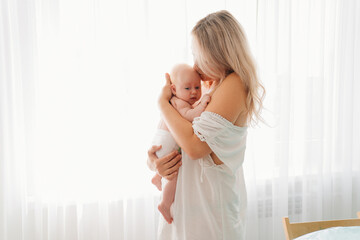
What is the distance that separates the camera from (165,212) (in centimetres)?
145

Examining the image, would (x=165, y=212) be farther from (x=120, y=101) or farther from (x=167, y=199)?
(x=120, y=101)

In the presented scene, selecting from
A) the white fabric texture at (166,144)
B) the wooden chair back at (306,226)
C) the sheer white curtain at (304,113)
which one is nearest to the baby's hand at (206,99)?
the white fabric texture at (166,144)

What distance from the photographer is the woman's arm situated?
4.25 ft

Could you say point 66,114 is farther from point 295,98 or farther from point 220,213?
point 295,98

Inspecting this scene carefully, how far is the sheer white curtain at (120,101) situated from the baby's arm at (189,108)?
72cm

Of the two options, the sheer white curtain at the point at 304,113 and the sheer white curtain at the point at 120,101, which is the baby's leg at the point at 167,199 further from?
the sheer white curtain at the point at 304,113

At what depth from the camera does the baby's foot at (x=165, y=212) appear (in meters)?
1.44

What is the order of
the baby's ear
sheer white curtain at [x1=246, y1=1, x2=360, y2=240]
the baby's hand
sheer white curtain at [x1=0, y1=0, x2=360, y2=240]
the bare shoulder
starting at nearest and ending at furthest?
1. the bare shoulder
2. the baby's hand
3. the baby's ear
4. sheer white curtain at [x1=0, y1=0, x2=360, y2=240]
5. sheer white curtain at [x1=246, y1=1, x2=360, y2=240]

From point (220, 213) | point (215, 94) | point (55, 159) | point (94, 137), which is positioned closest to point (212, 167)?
point (220, 213)

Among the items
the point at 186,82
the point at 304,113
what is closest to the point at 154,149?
the point at 186,82

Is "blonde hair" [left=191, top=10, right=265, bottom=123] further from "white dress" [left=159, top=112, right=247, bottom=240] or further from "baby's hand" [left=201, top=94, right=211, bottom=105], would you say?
"white dress" [left=159, top=112, right=247, bottom=240]

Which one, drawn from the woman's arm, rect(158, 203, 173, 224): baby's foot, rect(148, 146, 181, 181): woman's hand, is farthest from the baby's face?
rect(158, 203, 173, 224): baby's foot

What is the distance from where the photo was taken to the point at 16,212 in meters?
2.03

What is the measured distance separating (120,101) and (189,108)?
2.59 ft
